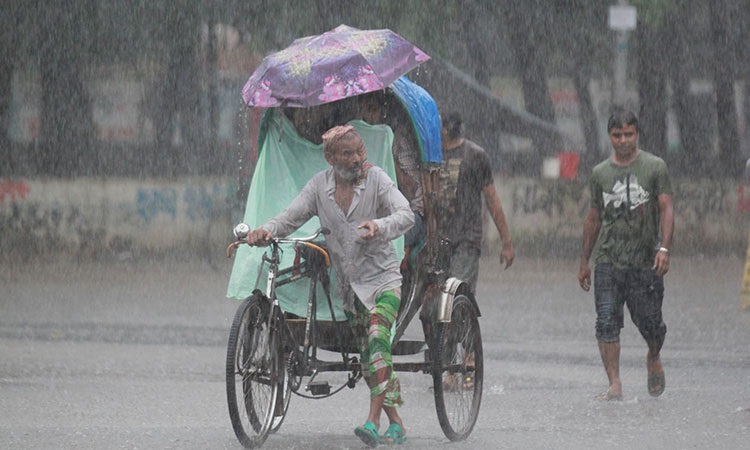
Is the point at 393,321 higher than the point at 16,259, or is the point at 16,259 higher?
the point at 393,321

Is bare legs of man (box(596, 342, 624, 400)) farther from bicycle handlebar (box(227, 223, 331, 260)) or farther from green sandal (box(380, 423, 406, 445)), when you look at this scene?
bicycle handlebar (box(227, 223, 331, 260))

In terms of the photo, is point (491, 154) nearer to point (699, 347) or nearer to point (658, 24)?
point (658, 24)

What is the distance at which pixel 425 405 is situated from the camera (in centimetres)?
924

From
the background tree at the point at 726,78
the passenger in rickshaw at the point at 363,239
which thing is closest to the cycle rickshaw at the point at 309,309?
the passenger in rickshaw at the point at 363,239

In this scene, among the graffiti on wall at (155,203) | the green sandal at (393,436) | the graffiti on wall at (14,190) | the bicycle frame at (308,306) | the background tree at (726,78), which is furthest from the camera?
the background tree at (726,78)

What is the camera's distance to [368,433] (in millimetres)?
7266

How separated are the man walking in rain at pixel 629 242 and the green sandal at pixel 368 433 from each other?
244cm

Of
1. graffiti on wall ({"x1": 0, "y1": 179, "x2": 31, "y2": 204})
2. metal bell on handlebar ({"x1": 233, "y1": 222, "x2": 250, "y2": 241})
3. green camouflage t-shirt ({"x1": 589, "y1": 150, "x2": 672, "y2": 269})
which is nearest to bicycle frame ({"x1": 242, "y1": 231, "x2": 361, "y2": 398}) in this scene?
metal bell on handlebar ({"x1": 233, "y1": 222, "x2": 250, "y2": 241})

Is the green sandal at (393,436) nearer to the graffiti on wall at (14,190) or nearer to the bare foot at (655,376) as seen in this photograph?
the bare foot at (655,376)

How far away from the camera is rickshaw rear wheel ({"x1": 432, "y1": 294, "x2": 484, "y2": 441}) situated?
25.3 feet

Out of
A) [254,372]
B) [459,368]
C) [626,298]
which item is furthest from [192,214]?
[254,372]

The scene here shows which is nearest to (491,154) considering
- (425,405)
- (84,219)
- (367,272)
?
(84,219)

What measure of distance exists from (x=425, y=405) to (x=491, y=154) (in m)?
14.7

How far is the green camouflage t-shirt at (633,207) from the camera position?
934 cm
